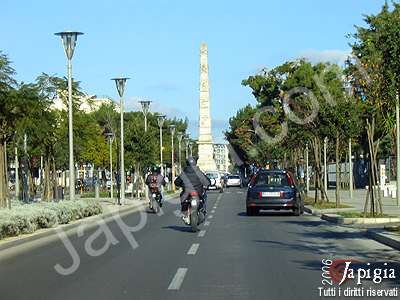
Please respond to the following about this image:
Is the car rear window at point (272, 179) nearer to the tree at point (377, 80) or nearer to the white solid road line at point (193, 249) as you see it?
the tree at point (377, 80)

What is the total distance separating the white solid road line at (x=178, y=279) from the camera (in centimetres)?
1083

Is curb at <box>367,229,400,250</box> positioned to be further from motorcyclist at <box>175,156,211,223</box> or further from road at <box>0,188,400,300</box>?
motorcyclist at <box>175,156,211,223</box>

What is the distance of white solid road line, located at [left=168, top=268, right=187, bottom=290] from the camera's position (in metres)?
10.8

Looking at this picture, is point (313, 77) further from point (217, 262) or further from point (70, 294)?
point (70, 294)

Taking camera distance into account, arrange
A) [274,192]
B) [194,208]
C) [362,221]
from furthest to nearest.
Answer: [274,192] → [362,221] → [194,208]

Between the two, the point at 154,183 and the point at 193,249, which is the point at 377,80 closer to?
the point at 193,249

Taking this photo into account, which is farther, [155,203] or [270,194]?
[155,203]

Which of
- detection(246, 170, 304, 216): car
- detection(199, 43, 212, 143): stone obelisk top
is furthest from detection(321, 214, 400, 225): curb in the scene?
detection(199, 43, 212, 143): stone obelisk top

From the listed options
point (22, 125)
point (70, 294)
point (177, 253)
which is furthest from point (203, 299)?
point (22, 125)

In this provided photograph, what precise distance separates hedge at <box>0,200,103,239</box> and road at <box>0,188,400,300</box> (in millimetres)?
847

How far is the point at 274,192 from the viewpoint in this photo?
27.9 meters

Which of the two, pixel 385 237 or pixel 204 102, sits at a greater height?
pixel 204 102

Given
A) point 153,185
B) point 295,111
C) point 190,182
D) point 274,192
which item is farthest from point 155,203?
point 190,182

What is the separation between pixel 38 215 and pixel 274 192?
1001 centimetres
